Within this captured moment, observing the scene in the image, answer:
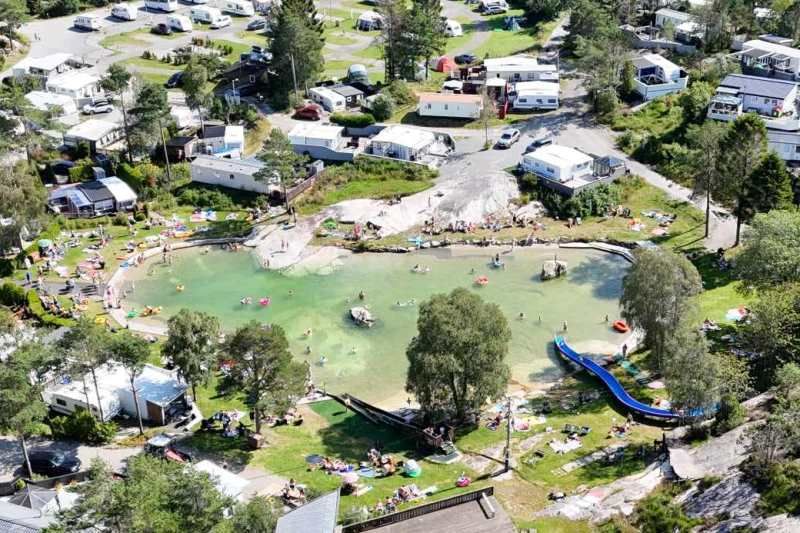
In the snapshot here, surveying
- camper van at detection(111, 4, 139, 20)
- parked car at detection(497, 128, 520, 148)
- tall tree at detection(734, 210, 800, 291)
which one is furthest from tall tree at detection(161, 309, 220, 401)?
camper van at detection(111, 4, 139, 20)

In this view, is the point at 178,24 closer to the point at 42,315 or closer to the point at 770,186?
the point at 42,315

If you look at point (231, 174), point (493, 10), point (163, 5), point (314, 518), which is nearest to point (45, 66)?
point (163, 5)

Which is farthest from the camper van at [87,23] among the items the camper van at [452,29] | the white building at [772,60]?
the white building at [772,60]

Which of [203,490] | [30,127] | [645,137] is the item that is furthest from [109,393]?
[645,137]

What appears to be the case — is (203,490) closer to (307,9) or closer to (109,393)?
(109,393)

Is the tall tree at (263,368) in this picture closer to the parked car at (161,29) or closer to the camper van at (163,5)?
the parked car at (161,29)

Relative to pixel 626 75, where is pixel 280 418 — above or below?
below
